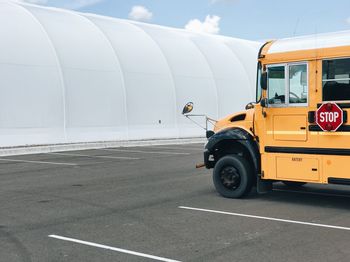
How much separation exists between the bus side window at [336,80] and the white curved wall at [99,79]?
15250mm

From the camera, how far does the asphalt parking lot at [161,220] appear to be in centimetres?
584

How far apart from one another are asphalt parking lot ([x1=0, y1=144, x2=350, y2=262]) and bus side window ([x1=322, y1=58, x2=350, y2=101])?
191 cm

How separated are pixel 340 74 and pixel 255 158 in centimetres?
213

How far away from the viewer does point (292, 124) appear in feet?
28.1

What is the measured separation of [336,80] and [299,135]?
3.60ft

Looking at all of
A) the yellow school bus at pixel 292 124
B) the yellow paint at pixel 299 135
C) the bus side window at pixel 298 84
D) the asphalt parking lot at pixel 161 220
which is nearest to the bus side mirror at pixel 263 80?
the yellow school bus at pixel 292 124

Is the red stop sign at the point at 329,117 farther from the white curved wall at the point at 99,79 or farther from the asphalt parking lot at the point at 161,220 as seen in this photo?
the white curved wall at the point at 99,79

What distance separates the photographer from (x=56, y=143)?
21.6 metres

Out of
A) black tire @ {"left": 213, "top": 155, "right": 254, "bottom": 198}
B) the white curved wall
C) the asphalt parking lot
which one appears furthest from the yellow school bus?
the white curved wall

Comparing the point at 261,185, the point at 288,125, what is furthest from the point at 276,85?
the point at 261,185

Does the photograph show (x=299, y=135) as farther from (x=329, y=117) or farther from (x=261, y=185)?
(x=261, y=185)

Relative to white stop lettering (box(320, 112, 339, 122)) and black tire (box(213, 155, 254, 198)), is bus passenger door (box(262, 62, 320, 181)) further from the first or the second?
black tire (box(213, 155, 254, 198))

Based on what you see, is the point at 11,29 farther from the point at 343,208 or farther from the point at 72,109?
the point at 343,208

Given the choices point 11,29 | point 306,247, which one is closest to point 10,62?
point 11,29
